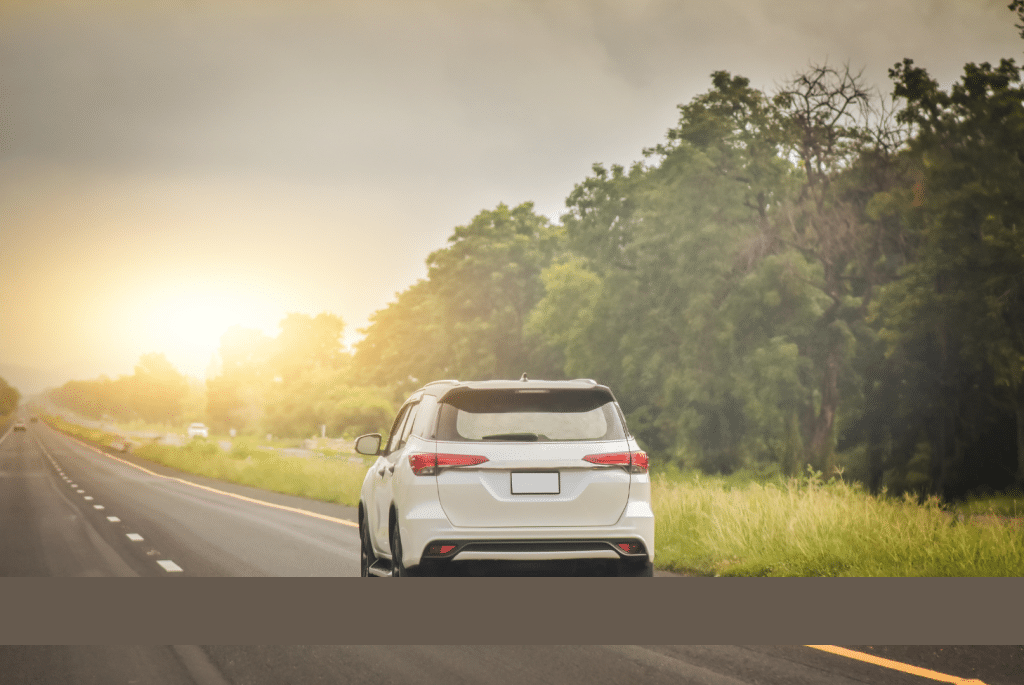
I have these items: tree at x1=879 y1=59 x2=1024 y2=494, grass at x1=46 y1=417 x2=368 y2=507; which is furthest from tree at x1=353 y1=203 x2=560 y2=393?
tree at x1=879 y1=59 x2=1024 y2=494

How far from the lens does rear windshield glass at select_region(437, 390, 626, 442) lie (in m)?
7.95

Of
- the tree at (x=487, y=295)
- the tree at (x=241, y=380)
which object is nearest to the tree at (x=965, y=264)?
the tree at (x=487, y=295)

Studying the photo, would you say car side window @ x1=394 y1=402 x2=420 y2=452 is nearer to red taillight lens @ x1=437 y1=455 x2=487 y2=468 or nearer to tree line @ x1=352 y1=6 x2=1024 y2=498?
red taillight lens @ x1=437 y1=455 x2=487 y2=468

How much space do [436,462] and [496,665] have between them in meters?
1.54

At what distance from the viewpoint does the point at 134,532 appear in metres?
18.3

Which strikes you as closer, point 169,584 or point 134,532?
point 169,584

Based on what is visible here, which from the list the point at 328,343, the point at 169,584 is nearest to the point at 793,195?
the point at 169,584

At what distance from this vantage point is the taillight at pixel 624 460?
25.9 feet

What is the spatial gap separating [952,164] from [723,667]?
1329 inches

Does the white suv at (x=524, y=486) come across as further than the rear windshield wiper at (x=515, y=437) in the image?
No

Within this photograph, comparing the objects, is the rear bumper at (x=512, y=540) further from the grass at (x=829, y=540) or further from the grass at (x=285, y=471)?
the grass at (x=285, y=471)

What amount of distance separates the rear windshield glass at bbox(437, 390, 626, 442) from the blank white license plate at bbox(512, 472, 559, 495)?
0.91ft

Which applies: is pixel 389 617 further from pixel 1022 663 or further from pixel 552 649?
pixel 1022 663

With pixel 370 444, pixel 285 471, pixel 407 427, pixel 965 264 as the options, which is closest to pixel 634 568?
pixel 407 427
